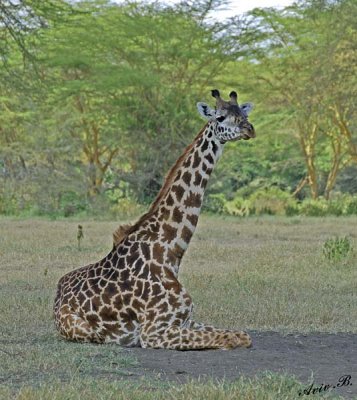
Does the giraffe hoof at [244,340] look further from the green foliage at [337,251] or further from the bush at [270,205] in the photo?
the bush at [270,205]

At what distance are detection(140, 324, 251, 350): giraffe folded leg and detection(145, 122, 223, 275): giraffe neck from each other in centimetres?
46

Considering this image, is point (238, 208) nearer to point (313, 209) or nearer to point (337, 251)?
point (313, 209)

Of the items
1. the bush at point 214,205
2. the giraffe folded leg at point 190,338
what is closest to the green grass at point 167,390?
the giraffe folded leg at point 190,338

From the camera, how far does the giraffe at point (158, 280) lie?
6.85m

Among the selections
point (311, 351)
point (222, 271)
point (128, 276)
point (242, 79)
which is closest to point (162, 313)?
point (128, 276)

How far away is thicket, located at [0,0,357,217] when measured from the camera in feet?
90.0

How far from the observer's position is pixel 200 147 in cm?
729

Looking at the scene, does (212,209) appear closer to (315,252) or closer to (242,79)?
(242,79)

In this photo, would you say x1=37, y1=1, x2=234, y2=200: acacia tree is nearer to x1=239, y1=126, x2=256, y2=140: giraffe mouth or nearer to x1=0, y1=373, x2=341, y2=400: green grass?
x1=239, y1=126, x2=256, y2=140: giraffe mouth

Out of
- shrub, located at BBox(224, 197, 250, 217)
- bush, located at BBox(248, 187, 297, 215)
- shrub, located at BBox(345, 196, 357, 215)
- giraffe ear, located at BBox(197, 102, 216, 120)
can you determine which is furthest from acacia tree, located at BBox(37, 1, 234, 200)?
giraffe ear, located at BBox(197, 102, 216, 120)

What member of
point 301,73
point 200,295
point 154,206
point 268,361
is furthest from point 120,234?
point 301,73

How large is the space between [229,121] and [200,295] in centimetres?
316

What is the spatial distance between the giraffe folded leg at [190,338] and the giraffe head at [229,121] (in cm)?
135

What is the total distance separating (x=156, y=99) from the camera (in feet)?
95.0
